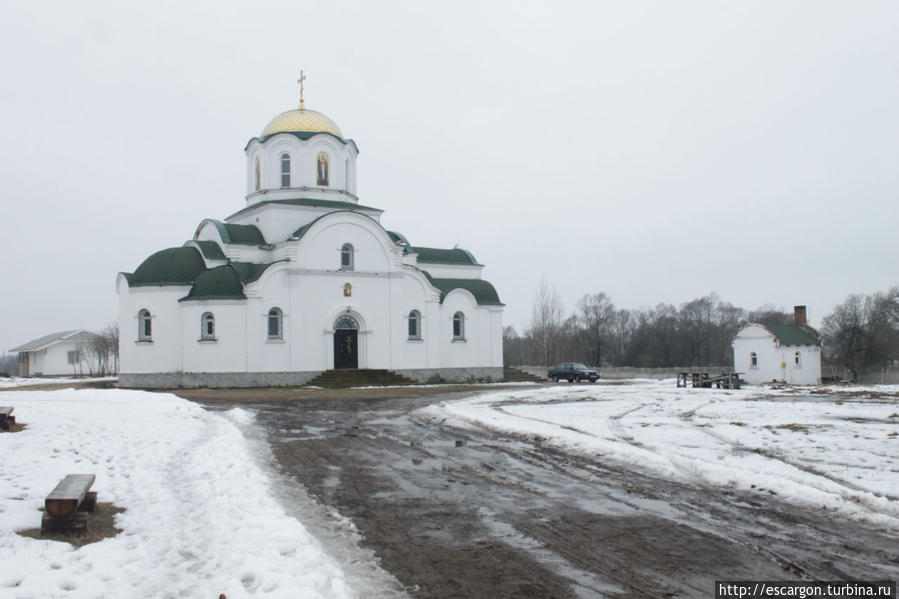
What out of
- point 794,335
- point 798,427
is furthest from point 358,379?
point 794,335

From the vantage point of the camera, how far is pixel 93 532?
6.23 m

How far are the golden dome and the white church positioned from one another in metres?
0.08

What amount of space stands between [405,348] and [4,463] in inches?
1120

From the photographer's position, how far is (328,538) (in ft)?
20.6

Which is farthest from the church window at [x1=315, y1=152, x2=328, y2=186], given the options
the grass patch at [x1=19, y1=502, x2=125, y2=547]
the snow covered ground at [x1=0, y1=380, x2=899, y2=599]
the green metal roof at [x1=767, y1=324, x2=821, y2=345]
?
the grass patch at [x1=19, y1=502, x2=125, y2=547]

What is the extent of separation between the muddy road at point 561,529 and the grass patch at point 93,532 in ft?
6.94

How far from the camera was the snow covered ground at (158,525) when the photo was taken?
4.93m

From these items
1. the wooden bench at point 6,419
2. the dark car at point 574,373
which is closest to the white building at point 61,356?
the dark car at point 574,373

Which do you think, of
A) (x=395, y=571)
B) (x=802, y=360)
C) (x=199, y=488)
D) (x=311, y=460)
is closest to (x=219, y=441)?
(x=311, y=460)

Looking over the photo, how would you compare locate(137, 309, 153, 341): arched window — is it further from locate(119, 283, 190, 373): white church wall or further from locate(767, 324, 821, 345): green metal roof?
locate(767, 324, 821, 345): green metal roof

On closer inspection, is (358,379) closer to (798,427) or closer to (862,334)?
(798,427)

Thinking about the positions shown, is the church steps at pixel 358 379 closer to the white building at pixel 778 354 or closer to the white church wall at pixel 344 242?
the white church wall at pixel 344 242

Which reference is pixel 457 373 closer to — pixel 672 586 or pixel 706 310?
pixel 672 586

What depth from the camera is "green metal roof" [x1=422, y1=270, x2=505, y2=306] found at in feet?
133
